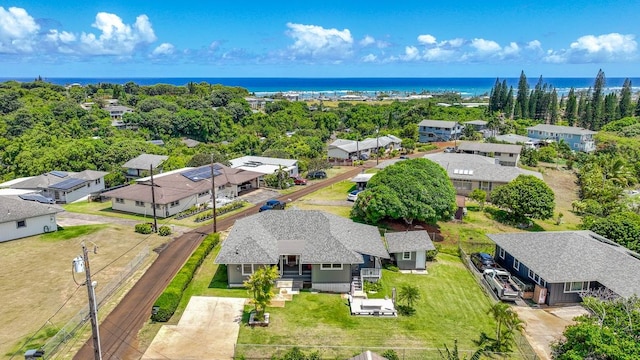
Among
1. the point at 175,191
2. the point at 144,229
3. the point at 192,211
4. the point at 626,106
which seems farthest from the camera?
the point at 626,106

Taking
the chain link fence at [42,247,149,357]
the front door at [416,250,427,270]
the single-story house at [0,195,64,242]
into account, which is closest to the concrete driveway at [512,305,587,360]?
the front door at [416,250,427,270]

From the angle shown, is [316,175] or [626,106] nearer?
[316,175]

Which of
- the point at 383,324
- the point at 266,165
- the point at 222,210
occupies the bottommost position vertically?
the point at 383,324

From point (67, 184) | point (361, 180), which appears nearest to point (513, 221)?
point (361, 180)

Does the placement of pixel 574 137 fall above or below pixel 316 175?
above

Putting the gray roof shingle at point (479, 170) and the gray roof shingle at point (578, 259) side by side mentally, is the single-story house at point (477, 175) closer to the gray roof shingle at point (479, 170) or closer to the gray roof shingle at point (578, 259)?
the gray roof shingle at point (479, 170)

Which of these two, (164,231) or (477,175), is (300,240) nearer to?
(164,231)

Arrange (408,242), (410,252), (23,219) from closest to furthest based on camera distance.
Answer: (410,252)
(408,242)
(23,219)

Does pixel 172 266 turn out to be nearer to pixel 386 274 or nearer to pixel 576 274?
pixel 386 274
